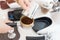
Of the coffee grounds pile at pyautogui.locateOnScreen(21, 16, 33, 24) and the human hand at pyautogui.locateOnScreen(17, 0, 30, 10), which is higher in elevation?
the human hand at pyautogui.locateOnScreen(17, 0, 30, 10)

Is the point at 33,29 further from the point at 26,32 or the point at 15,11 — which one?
the point at 15,11

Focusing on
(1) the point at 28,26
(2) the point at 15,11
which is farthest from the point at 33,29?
(2) the point at 15,11

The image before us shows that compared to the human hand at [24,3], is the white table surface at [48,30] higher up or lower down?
lower down

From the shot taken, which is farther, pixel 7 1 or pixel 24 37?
pixel 7 1

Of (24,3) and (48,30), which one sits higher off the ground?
(24,3)

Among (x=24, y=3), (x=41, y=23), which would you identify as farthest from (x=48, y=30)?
(x=24, y=3)

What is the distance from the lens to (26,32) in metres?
0.79

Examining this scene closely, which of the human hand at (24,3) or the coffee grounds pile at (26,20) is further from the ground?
the human hand at (24,3)

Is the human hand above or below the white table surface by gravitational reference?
above

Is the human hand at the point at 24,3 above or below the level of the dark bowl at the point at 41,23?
above

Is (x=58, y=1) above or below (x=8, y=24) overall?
above

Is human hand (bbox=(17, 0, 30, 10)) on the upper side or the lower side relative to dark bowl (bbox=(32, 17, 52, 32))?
upper

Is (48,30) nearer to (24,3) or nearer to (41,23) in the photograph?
(41,23)

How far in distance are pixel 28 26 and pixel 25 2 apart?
0.41 feet
